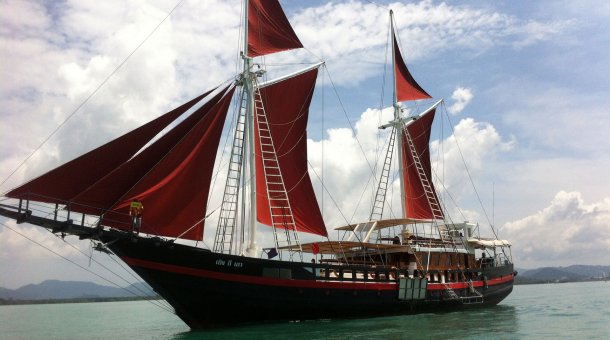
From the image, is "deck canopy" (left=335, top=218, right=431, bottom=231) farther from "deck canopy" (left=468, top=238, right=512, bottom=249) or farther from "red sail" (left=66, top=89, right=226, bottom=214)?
"red sail" (left=66, top=89, right=226, bottom=214)

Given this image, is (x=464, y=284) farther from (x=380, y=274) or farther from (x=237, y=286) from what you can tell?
(x=237, y=286)

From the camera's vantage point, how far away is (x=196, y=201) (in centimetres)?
2414

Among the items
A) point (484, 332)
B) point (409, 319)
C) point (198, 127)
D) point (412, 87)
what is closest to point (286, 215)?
point (198, 127)

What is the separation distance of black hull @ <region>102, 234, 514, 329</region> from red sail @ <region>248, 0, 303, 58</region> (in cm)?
1315

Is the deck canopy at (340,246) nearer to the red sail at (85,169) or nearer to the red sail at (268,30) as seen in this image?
the red sail at (85,169)

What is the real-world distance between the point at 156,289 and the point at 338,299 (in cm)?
937

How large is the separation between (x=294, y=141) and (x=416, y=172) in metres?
16.7

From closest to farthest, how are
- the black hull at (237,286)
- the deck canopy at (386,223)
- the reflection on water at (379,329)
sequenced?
the reflection on water at (379,329), the black hull at (237,286), the deck canopy at (386,223)

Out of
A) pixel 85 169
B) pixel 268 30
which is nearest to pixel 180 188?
pixel 85 169

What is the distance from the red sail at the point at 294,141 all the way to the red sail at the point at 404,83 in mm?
15382

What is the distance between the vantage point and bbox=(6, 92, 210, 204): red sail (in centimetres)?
2016

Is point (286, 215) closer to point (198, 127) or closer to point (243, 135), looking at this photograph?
point (243, 135)

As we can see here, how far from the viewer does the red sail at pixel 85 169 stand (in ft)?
66.1

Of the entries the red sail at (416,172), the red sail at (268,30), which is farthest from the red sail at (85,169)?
the red sail at (416,172)
